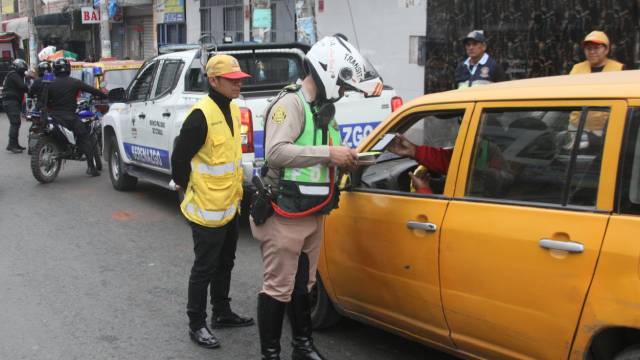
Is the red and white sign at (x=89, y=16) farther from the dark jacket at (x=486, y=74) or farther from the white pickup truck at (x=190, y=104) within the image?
the dark jacket at (x=486, y=74)

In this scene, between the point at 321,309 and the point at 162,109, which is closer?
the point at 321,309

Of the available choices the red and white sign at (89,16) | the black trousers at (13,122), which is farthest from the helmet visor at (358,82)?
the red and white sign at (89,16)

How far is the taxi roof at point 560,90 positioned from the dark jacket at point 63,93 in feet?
27.3

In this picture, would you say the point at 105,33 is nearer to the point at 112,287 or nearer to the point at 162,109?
the point at 162,109

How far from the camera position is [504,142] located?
3500 mm

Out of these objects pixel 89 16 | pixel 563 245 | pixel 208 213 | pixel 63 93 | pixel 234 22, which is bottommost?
pixel 208 213

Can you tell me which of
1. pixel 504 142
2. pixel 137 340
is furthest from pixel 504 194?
pixel 137 340

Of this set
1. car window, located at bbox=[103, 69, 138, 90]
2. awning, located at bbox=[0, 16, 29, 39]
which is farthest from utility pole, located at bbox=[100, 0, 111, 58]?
awning, located at bbox=[0, 16, 29, 39]

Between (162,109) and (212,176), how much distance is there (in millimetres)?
4102

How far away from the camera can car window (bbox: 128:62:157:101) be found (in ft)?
29.5

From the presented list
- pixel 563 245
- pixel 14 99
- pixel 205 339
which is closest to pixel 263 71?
pixel 205 339

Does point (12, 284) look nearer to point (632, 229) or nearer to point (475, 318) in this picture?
point (475, 318)

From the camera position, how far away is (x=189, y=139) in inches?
170

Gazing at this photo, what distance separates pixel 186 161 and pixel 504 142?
6.48 ft
